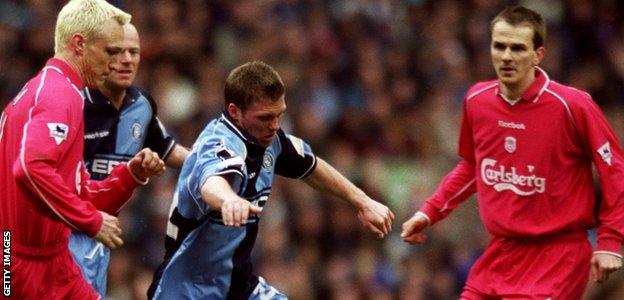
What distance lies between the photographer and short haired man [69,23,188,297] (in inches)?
349

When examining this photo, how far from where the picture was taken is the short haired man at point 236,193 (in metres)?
7.62

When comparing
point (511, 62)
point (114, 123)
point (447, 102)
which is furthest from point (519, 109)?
point (447, 102)

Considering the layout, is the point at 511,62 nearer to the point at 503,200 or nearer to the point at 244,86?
the point at 503,200

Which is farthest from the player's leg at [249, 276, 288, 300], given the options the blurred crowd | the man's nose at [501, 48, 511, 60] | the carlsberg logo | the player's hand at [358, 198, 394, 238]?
the blurred crowd

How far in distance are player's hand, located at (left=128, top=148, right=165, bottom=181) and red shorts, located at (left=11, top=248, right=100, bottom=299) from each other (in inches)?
24.7

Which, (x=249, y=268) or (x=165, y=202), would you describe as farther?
(x=165, y=202)

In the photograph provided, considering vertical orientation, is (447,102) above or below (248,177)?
below

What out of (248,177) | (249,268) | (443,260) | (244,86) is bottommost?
(443,260)

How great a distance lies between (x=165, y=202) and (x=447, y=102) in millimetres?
3256

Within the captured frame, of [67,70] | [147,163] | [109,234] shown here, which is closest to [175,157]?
[147,163]

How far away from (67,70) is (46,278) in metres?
1.09

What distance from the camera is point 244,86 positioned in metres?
7.71

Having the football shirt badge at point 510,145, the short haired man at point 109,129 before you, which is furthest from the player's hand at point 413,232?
the short haired man at point 109,129

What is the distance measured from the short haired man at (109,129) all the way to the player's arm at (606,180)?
8.91ft
